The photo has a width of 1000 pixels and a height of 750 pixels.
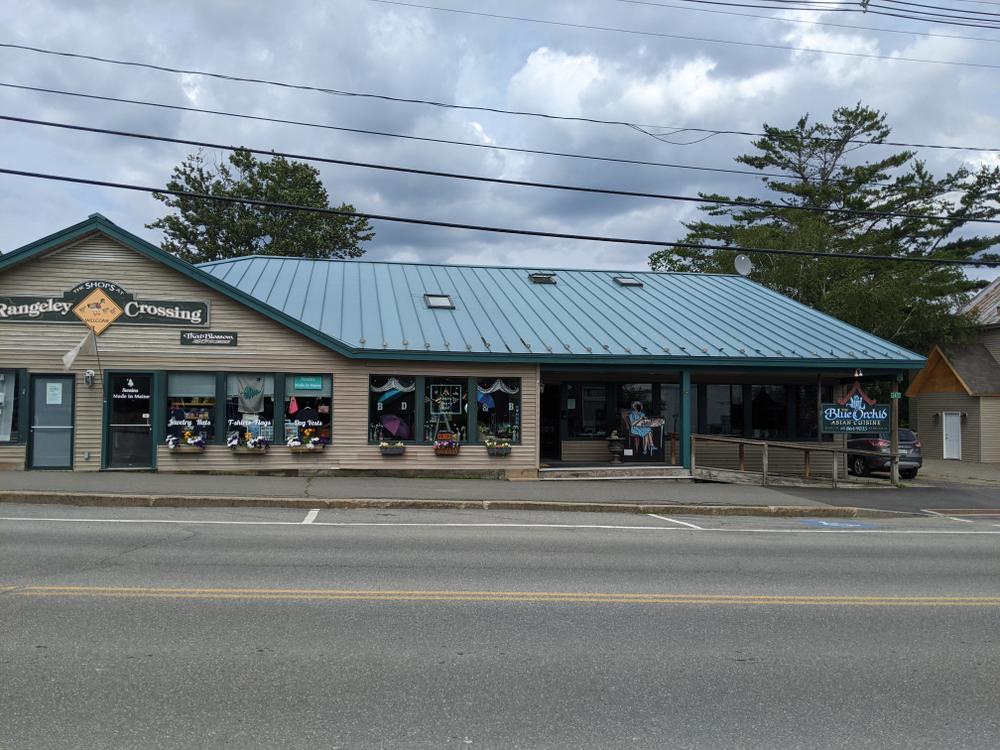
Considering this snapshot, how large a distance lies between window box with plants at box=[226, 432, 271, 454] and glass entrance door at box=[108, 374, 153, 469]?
168 centimetres

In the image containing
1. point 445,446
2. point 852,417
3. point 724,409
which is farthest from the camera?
point 724,409

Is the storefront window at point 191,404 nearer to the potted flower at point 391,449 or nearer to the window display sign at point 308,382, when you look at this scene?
the window display sign at point 308,382

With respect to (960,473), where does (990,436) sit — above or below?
above

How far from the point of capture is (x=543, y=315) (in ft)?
70.0

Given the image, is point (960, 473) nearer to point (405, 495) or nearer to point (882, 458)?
point (882, 458)

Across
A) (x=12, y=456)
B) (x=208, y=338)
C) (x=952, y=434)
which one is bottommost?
(x=12, y=456)

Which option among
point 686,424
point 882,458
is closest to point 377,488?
point 686,424

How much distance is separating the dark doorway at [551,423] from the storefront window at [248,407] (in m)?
7.31

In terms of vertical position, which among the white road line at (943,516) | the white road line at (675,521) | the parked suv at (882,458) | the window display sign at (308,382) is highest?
the window display sign at (308,382)

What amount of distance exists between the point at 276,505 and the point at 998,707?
1124 centimetres

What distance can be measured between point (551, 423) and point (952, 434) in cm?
2249

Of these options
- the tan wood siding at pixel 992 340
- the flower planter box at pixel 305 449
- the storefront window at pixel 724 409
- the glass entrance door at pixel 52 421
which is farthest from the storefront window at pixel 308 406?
the tan wood siding at pixel 992 340

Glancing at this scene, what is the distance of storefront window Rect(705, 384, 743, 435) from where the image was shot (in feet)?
73.4

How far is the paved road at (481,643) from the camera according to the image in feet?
15.1
